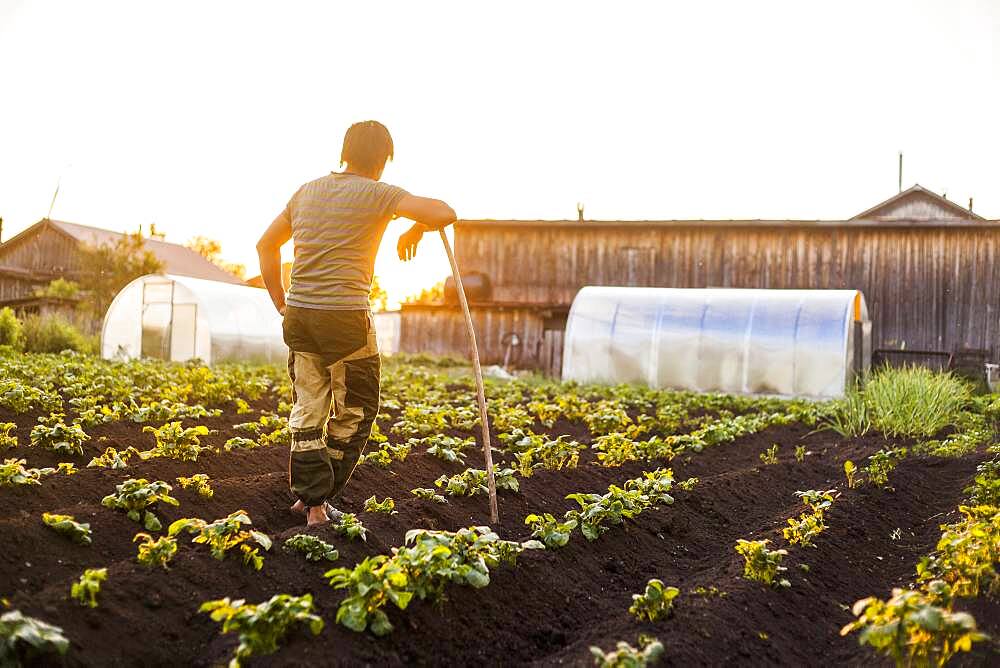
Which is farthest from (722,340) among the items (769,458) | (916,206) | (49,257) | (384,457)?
(49,257)

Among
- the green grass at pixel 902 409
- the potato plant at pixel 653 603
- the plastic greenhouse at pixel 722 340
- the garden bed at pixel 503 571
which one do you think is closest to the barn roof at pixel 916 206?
the plastic greenhouse at pixel 722 340

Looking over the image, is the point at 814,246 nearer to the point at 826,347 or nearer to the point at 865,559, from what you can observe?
the point at 826,347

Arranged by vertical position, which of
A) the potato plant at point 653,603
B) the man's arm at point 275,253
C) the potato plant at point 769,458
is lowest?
the potato plant at point 769,458

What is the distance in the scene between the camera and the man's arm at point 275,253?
470 cm

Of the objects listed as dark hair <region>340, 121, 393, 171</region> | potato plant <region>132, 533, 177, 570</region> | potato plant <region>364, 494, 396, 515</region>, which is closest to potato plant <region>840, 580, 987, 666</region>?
potato plant <region>132, 533, 177, 570</region>

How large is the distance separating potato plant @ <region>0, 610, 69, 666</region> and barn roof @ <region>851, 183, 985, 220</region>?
132 feet

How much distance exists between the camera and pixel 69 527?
4.05m

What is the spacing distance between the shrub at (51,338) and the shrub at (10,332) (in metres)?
0.28

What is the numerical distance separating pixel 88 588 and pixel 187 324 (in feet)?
59.3

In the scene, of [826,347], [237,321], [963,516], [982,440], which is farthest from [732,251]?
[963,516]

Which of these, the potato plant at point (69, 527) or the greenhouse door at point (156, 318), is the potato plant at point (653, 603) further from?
the greenhouse door at point (156, 318)

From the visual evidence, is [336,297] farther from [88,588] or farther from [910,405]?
[910,405]

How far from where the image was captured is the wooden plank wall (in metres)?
24.2

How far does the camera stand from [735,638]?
3.64 metres
